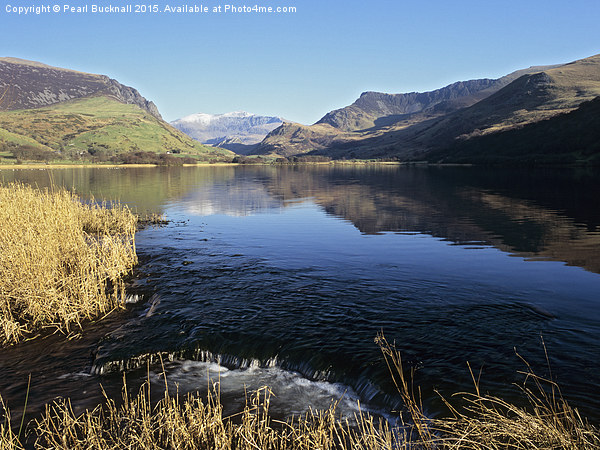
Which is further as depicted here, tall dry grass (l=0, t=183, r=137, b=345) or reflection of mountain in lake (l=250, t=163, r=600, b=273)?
reflection of mountain in lake (l=250, t=163, r=600, b=273)

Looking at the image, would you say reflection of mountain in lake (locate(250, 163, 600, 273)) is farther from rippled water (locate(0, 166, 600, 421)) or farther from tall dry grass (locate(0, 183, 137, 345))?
tall dry grass (locate(0, 183, 137, 345))

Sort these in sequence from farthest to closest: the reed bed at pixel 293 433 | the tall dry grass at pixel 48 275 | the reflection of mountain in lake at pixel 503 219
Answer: the reflection of mountain in lake at pixel 503 219 → the tall dry grass at pixel 48 275 → the reed bed at pixel 293 433

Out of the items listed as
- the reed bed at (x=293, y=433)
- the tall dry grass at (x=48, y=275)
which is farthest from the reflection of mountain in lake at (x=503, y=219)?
the tall dry grass at (x=48, y=275)

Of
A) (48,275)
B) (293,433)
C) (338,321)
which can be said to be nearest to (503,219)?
(338,321)

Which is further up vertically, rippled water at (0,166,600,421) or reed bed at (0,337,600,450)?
reed bed at (0,337,600,450)

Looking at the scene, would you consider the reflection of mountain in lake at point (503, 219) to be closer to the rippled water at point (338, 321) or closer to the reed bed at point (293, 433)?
the rippled water at point (338, 321)

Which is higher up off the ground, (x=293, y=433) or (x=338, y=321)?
(x=293, y=433)

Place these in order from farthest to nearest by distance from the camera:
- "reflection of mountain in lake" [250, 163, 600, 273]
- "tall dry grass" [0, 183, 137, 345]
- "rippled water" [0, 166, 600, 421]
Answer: "reflection of mountain in lake" [250, 163, 600, 273]
"tall dry grass" [0, 183, 137, 345]
"rippled water" [0, 166, 600, 421]

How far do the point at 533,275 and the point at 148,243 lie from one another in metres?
25.5

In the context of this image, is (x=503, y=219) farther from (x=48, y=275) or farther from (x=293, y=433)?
(x=48, y=275)

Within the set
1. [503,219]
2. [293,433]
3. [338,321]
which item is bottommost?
[338,321]

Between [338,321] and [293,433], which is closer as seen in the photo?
[293,433]

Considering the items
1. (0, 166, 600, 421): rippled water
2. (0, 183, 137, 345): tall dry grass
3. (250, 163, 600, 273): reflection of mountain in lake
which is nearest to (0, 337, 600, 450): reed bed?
(0, 166, 600, 421): rippled water

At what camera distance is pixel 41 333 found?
1377 centimetres
